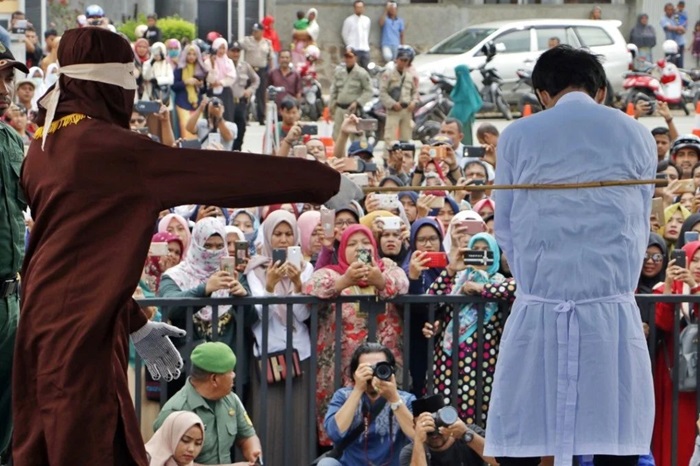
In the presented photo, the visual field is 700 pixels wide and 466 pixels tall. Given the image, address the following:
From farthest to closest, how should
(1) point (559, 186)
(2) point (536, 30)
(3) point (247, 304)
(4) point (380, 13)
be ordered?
1. (4) point (380, 13)
2. (2) point (536, 30)
3. (3) point (247, 304)
4. (1) point (559, 186)

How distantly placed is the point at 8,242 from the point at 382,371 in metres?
2.00

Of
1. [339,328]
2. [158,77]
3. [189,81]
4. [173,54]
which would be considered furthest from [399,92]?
[339,328]

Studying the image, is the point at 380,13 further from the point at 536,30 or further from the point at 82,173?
the point at 82,173

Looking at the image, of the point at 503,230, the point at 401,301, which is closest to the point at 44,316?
the point at 503,230

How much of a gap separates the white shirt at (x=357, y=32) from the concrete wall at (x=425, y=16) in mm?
1133

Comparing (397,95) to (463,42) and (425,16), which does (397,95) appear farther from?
(425,16)

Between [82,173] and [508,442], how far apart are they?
1.69 m

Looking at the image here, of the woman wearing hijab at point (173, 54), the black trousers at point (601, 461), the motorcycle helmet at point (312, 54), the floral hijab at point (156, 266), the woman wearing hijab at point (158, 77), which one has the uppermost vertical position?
the motorcycle helmet at point (312, 54)

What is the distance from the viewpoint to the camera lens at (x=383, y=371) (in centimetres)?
721

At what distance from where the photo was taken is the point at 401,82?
2133cm

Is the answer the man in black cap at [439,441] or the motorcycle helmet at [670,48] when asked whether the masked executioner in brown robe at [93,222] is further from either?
the motorcycle helmet at [670,48]

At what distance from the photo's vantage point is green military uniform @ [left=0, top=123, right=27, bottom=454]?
19.2 ft

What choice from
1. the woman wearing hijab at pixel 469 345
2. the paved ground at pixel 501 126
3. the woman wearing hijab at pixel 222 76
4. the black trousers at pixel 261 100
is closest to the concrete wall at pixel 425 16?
the black trousers at pixel 261 100

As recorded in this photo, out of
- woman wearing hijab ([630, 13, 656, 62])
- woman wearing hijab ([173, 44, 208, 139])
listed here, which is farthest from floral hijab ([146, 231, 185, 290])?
woman wearing hijab ([630, 13, 656, 62])
